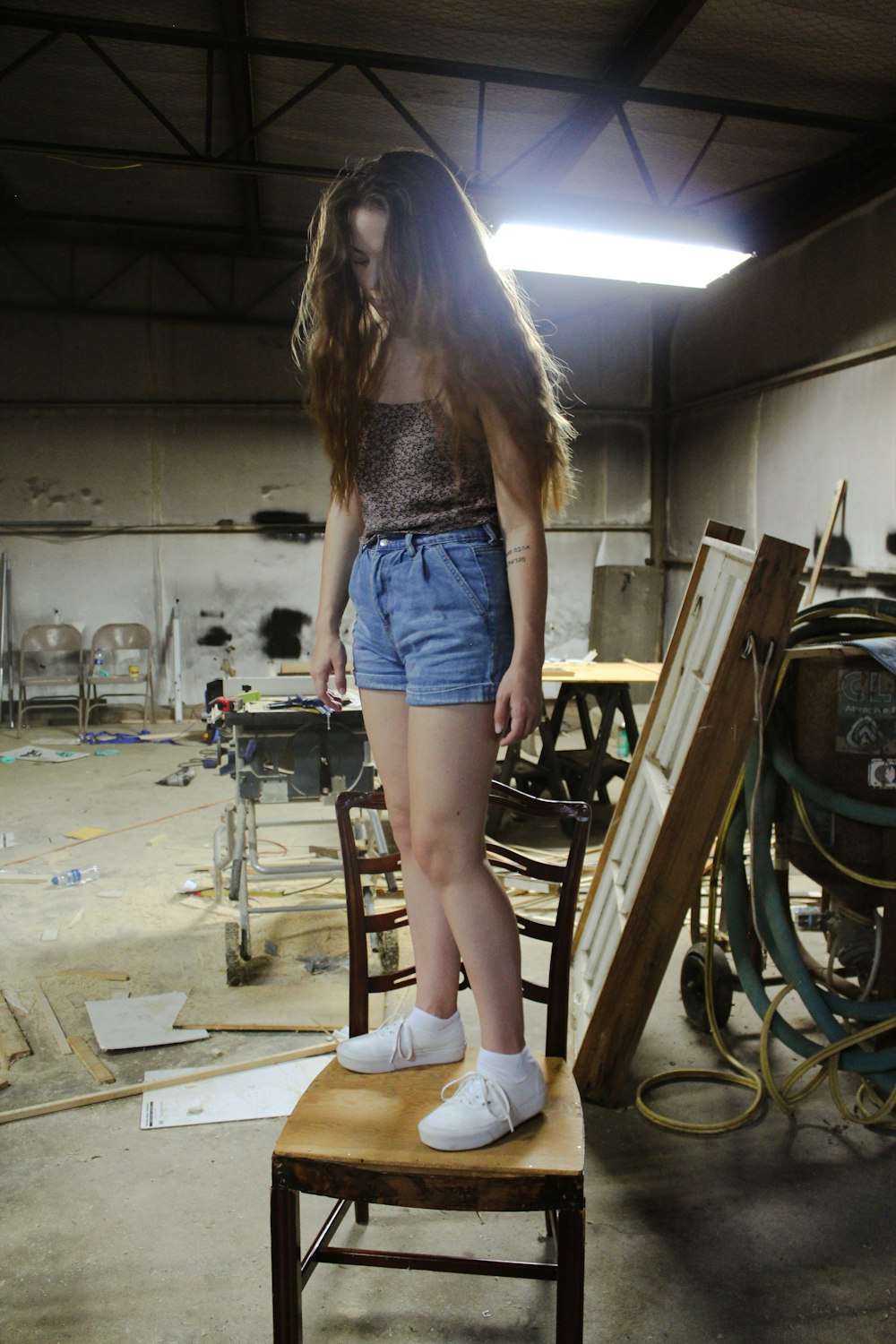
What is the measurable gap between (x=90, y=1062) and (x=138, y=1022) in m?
0.24

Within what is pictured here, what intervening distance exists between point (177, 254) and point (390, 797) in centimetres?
808

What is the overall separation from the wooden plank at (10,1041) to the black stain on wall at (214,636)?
5917 millimetres

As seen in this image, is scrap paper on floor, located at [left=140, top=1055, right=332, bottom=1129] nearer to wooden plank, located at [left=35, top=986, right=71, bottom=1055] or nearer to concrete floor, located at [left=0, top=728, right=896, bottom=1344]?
concrete floor, located at [left=0, top=728, right=896, bottom=1344]

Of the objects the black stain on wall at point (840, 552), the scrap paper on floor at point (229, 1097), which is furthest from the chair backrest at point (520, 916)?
the black stain on wall at point (840, 552)

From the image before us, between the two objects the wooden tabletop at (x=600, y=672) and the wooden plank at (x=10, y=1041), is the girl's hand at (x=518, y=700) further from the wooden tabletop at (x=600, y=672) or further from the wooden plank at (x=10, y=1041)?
the wooden tabletop at (x=600, y=672)

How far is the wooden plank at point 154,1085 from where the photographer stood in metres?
2.37

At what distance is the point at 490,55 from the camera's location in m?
4.80

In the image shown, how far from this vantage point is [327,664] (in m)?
1.60

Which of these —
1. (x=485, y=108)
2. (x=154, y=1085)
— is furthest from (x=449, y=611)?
(x=485, y=108)

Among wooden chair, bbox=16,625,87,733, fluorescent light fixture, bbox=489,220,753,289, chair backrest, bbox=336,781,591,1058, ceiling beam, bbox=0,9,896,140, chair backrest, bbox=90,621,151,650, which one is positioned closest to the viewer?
chair backrest, bbox=336,781,591,1058

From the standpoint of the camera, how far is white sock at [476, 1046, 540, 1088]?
1.35 m

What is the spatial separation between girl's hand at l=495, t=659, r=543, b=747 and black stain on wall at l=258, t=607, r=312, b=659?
24.7ft

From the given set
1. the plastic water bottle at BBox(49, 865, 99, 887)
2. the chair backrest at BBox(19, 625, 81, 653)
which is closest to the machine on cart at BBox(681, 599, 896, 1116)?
the plastic water bottle at BBox(49, 865, 99, 887)

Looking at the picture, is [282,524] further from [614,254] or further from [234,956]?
[234,956]
